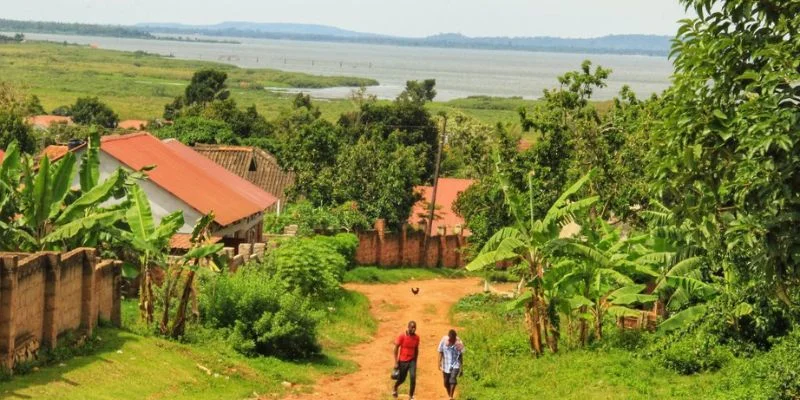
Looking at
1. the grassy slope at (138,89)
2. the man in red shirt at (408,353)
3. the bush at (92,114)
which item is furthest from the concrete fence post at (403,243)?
the grassy slope at (138,89)

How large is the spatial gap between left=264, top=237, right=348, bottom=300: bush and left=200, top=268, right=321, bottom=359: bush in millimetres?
5662

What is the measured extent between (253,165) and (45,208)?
32.6 metres

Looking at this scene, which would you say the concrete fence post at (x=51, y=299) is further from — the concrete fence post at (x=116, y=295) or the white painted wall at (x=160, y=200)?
the white painted wall at (x=160, y=200)

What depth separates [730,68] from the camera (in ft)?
40.7

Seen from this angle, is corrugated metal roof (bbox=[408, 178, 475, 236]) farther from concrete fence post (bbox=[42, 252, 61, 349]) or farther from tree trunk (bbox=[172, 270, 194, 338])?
concrete fence post (bbox=[42, 252, 61, 349])

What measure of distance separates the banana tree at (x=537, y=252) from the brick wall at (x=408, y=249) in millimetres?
18525

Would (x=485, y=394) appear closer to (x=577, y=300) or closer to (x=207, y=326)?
(x=577, y=300)

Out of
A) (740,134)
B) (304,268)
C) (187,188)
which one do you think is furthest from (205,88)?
(740,134)

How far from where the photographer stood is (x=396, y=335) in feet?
92.7

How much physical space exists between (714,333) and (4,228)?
11592 millimetres

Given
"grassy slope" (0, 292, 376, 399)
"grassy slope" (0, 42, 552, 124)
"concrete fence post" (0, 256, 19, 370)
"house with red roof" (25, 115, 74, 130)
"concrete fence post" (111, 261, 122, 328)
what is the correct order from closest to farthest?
"concrete fence post" (0, 256, 19, 370) < "grassy slope" (0, 292, 376, 399) < "concrete fence post" (111, 261, 122, 328) < "house with red roof" (25, 115, 74, 130) < "grassy slope" (0, 42, 552, 124)

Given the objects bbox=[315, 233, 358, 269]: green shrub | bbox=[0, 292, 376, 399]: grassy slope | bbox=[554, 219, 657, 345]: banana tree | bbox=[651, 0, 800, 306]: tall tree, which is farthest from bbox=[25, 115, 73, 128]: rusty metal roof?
bbox=[651, 0, 800, 306]: tall tree

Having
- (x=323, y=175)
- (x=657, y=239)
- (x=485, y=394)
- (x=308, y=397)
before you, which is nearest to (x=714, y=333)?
(x=657, y=239)

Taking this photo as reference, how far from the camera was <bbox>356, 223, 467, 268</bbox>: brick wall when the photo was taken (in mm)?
41000
